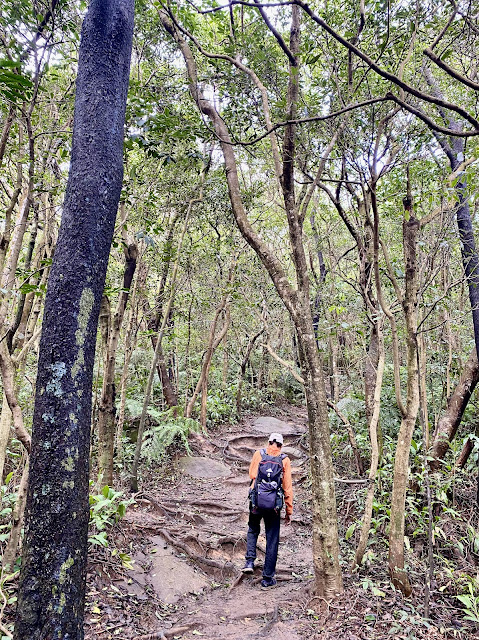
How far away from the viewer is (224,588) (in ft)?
19.0

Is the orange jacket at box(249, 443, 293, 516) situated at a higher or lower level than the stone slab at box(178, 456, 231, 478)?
higher

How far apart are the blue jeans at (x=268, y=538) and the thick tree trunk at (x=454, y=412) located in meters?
2.55

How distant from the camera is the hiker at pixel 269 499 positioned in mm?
5887

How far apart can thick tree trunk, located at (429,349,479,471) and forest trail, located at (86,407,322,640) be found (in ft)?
8.62

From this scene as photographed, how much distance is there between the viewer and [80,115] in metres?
2.63

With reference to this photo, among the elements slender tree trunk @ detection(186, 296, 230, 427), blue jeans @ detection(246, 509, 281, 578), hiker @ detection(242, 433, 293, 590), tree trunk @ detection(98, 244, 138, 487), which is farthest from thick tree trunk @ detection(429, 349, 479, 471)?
slender tree trunk @ detection(186, 296, 230, 427)

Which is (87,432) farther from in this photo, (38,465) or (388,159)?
(388,159)

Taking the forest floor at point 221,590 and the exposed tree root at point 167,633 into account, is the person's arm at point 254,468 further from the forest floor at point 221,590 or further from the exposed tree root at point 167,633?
the exposed tree root at point 167,633

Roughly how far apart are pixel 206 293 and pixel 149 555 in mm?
8545

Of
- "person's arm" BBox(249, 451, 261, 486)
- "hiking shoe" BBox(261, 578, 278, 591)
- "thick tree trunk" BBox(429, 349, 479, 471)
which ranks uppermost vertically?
"thick tree trunk" BBox(429, 349, 479, 471)

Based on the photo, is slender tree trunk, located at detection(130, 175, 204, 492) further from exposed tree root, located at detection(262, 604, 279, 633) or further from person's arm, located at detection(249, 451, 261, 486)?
exposed tree root, located at detection(262, 604, 279, 633)

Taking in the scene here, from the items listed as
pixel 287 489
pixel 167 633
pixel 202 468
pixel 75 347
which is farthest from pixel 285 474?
pixel 202 468

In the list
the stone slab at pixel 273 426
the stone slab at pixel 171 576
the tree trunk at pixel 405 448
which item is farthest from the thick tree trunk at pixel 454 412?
the stone slab at pixel 273 426

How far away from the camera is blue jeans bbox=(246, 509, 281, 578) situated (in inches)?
230
